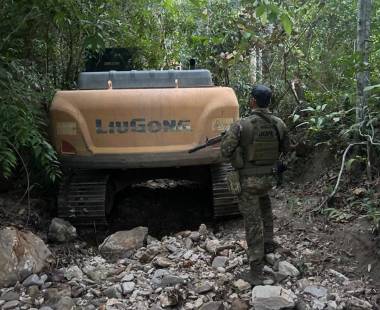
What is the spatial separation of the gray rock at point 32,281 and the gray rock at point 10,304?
0.75 ft

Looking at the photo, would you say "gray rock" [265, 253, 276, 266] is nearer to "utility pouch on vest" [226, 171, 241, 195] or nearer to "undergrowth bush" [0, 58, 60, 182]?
"utility pouch on vest" [226, 171, 241, 195]

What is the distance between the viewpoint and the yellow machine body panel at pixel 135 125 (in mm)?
4891

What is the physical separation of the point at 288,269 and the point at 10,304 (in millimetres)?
2058

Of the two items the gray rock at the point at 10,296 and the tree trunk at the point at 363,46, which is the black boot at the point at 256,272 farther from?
the tree trunk at the point at 363,46

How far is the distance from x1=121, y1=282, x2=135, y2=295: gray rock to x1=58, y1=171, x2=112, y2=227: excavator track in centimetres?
154

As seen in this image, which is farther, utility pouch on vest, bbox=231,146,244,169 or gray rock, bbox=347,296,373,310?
utility pouch on vest, bbox=231,146,244,169

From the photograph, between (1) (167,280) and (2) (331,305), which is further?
(1) (167,280)

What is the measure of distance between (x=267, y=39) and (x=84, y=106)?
3.68m

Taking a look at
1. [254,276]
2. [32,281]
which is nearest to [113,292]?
[32,281]

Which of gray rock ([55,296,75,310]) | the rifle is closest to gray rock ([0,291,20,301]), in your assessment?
gray rock ([55,296,75,310])

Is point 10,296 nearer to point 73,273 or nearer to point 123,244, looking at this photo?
point 73,273

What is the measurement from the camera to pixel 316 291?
11.6ft

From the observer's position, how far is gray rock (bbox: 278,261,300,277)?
3797mm

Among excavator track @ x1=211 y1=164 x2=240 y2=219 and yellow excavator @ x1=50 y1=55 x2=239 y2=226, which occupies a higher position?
yellow excavator @ x1=50 y1=55 x2=239 y2=226
